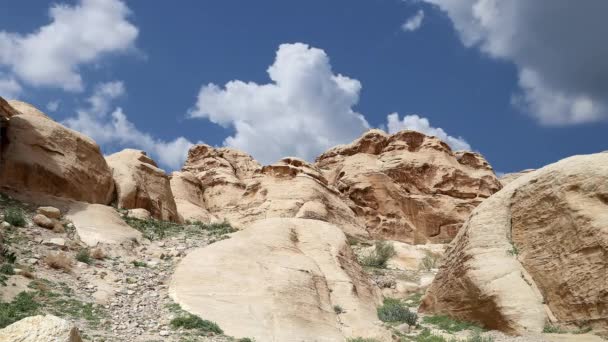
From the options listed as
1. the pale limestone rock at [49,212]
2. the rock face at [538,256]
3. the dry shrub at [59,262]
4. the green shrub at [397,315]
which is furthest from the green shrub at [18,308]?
the rock face at [538,256]

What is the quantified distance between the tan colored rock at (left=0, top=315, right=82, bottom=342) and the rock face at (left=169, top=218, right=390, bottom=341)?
6827 mm

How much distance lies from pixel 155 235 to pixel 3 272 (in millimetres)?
8202

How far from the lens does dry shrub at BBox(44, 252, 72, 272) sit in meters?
15.3

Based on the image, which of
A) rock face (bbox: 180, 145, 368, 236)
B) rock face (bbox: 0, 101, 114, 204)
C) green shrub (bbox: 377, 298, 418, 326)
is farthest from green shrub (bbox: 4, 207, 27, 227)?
rock face (bbox: 180, 145, 368, 236)

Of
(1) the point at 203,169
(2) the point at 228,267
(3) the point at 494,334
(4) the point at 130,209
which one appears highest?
(1) the point at 203,169

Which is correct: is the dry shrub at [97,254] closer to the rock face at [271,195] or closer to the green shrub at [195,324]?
the green shrub at [195,324]

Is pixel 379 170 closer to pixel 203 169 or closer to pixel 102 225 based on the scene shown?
pixel 203 169

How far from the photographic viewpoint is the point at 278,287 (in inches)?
604

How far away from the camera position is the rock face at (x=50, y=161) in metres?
21.7

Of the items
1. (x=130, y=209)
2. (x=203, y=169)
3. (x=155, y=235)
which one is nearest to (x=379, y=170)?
(x=203, y=169)

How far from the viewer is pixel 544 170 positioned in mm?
17047

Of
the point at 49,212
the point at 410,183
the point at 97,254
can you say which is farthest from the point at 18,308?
the point at 410,183

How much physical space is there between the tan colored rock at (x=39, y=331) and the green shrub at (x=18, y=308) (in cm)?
518

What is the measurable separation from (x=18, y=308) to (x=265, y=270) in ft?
20.7
